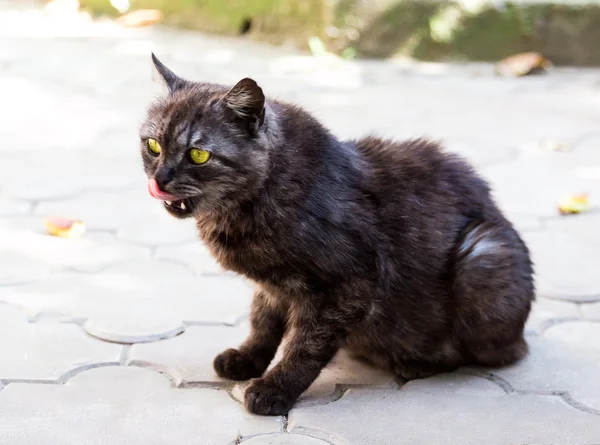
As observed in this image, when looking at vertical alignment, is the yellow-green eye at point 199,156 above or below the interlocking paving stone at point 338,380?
above

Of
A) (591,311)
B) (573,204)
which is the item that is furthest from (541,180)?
(591,311)

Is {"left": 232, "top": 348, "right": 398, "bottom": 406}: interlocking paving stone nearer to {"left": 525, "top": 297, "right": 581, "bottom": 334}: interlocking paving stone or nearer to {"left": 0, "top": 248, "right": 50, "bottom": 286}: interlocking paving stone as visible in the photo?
{"left": 525, "top": 297, "right": 581, "bottom": 334}: interlocking paving stone

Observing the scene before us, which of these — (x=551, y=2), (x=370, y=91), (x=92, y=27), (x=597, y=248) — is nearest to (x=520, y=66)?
(x=551, y=2)

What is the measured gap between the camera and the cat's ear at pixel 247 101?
1.98 metres

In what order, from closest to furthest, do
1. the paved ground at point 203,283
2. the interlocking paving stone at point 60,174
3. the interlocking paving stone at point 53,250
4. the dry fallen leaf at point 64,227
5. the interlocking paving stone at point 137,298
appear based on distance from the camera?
the paved ground at point 203,283 → the interlocking paving stone at point 137,298 → the interlocking paving stone at point 53,250 → the dry fallen leaf at point 64,227 → the interlocking paving stone at point 60,174

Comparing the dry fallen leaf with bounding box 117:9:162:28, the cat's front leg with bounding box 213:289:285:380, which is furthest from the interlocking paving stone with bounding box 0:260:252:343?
the dry fallen leaf with bounding box 117:9:162:28

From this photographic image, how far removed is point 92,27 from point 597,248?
4.59m

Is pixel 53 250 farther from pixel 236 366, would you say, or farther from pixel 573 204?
pixel 573 204

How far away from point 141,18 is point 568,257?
4.43m

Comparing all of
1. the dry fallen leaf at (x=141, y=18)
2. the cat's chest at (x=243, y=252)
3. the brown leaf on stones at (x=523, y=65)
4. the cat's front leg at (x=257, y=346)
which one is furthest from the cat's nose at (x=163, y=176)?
the dry fallen leaf at (x=141, y=18)

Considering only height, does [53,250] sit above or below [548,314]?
below

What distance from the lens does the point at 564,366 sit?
2.32 m

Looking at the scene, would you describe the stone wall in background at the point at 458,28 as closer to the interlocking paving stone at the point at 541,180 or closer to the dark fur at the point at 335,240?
the interlocking paving stone at the point at 541,180

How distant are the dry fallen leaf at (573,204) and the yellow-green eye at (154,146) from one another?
6.34 ft
